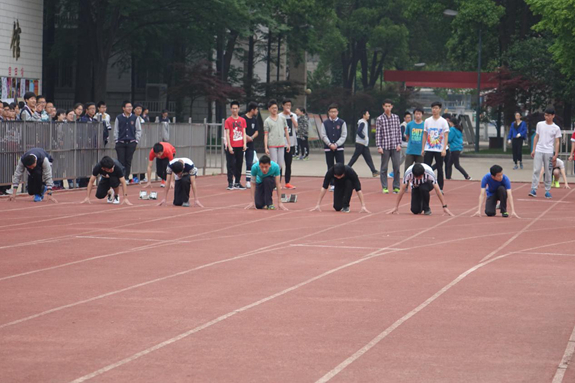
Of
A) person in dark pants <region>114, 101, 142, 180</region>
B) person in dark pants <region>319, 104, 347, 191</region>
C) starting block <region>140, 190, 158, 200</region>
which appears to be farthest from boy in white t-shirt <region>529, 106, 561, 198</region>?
person in dark pants <region>114, 101, 142, 180</region>

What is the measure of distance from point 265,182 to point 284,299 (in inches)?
319

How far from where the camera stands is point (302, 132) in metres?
38.5

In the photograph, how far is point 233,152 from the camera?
22.5 meters

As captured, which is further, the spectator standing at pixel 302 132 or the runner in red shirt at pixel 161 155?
the spectator standing at pixel 302 132

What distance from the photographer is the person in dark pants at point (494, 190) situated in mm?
15969

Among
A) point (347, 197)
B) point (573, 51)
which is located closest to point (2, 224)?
point (347, 197)

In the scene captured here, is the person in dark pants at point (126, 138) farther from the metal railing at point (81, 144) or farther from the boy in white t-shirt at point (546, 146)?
the boy in white t-shirt at point (546, 146)

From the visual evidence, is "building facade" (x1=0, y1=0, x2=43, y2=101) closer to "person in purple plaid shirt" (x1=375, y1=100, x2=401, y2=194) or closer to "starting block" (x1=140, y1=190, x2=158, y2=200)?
"starting block" (x1=140, y1=190, x2=158, y2=200)

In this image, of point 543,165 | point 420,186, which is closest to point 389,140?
point 543,165

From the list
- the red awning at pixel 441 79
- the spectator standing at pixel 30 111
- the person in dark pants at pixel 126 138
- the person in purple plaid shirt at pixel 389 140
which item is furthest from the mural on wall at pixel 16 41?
the red awning at pixel 441 79

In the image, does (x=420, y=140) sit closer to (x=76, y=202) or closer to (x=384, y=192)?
(x=384, y=192)

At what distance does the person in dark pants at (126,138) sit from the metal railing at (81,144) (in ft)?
1.54

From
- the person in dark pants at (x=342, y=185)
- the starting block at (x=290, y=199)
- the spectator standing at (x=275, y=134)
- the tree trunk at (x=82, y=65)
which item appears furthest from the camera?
the tree trunk at (x=82, y=65)

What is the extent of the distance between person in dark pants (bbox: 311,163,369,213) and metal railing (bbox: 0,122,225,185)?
21.2ft
